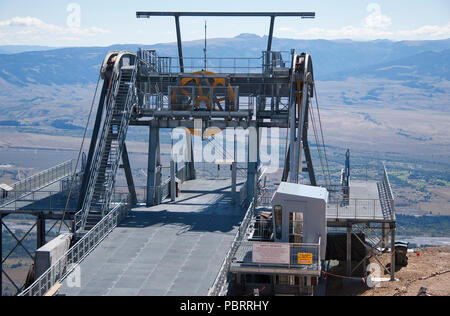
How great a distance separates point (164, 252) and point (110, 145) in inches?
383

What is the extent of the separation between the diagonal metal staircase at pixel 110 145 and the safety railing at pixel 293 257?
8549 mm

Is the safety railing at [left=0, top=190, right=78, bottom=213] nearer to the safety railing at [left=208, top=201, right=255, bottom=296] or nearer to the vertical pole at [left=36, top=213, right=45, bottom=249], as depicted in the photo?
the vertical pole at [left=36, top=213, right=45, bottom=249]

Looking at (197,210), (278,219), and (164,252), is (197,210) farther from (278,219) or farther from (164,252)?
(278,219)

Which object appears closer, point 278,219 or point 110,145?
point 278,219

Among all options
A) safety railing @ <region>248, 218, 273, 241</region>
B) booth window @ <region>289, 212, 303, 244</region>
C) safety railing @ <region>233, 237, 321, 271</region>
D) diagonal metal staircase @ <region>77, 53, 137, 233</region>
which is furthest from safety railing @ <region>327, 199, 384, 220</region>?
diagonal metal staircase @ <region>77, 53, 137, 233</region>

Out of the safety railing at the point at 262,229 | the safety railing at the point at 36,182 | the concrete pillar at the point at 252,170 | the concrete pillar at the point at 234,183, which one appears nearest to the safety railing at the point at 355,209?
the safety railing at the point at 262,229

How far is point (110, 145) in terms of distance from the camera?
131 ft

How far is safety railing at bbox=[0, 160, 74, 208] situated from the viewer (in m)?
43.9

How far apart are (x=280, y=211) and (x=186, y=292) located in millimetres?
7485

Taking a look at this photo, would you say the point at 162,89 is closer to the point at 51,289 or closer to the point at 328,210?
the point at 328,210

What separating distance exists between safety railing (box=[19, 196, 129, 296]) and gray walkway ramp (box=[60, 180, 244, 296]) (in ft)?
1.23

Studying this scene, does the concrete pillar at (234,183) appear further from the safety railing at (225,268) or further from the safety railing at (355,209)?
the safety railing at (225,268)

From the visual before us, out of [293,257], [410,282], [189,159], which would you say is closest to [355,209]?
[410,282]

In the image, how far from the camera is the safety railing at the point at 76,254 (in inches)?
1069
